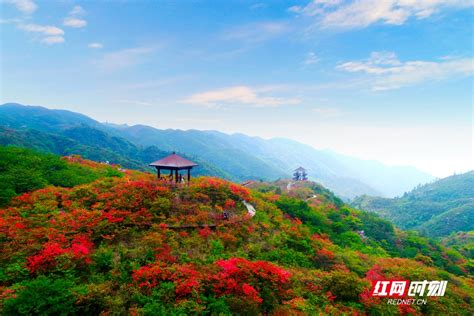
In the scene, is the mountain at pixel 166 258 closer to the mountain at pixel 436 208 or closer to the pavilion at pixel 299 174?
the pavilion at pixel 299 174

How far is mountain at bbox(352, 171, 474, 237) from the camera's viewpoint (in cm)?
7888

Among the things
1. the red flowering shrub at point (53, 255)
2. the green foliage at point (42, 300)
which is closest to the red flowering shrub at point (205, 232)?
the red flowering shrub at point (53, 255)

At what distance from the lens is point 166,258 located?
11.8 m

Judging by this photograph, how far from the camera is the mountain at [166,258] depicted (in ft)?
29.7

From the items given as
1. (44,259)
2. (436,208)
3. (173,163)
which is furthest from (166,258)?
(436,208)

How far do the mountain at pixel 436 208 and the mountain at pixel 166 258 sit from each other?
73.3 m

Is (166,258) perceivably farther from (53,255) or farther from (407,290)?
(407,290)

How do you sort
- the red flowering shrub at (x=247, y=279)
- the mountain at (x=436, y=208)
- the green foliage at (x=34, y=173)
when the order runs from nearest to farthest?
1. the red flowering shrub at (x=247, y=279)
2. the green foliage at (x=34, y=173)
3. the mountain at (x=436, y=208)

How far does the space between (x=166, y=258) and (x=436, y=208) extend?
122534 millimetres

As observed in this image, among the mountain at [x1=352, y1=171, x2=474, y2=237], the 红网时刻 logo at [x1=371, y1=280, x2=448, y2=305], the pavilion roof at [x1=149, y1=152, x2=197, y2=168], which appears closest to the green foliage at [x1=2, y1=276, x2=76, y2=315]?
the pavilion roof at [x1=149, y1=152, x2=197, y2=168]

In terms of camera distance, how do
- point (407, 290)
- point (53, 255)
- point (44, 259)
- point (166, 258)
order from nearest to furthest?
1. point (44, 259)
2. point (53, 255)
3. point (166, 258)
4. point (407, 290)

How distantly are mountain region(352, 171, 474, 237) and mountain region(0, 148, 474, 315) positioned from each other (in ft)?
241

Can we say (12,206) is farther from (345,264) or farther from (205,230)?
(345,264)

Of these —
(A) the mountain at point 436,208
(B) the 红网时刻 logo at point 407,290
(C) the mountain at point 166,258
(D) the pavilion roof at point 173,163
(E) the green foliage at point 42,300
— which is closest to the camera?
(E) the green foliage at point 42,300
